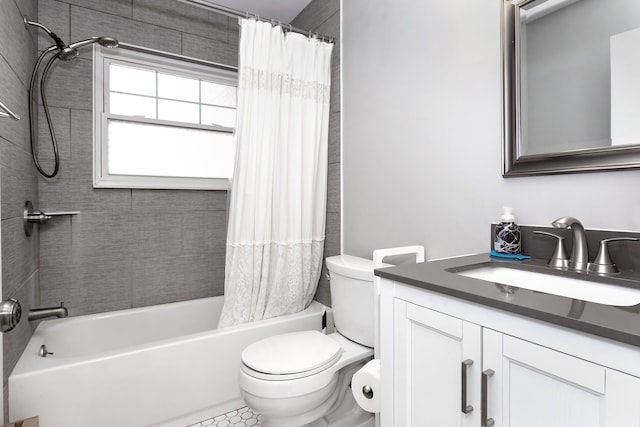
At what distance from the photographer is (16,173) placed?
144 cm

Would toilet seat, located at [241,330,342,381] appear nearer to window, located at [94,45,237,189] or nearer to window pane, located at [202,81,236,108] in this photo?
window, located at [94,45,237,189]

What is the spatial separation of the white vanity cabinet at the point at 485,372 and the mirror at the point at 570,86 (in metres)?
0.67

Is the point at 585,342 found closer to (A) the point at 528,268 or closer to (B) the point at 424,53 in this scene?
(A) the point at 528,268

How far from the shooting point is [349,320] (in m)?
1.60

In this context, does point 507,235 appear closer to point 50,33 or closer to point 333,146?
point 333,146

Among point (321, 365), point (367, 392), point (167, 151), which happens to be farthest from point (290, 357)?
point (167, 151)

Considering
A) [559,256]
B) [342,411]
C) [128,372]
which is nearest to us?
[559,256]

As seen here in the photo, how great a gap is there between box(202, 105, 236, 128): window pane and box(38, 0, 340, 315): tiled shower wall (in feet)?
1.14

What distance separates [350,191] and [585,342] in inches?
61.2

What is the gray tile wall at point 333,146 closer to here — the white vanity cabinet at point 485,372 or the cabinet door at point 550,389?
the white vanity cabinet at point 485,372

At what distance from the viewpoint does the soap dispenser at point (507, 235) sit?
1.14 metres

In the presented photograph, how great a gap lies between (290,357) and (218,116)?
1855mm

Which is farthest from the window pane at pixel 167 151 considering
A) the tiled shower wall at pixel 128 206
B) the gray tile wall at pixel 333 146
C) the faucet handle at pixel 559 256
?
the faucet handle at pixel 559 256

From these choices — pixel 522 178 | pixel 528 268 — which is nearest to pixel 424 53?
pixel 522 178
